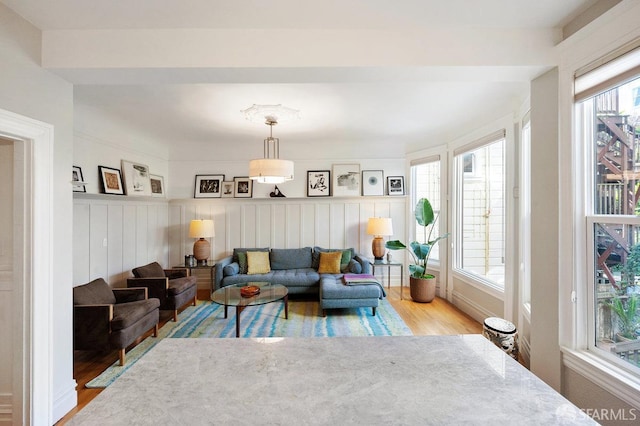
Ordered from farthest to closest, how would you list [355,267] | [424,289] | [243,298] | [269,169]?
[355,267] → [424,289] → [243,298] → [269,169]

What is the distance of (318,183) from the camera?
5.21 meters

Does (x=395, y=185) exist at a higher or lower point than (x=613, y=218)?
higher

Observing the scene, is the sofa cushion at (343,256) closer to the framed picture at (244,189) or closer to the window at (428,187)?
the window at (428,187)

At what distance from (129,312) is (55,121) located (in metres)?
1.79

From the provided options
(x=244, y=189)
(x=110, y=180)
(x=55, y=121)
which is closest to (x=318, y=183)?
(x=244, y=189)

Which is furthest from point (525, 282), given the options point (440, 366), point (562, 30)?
point (440, 366)

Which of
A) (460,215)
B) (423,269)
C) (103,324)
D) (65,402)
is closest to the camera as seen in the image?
(65,402)

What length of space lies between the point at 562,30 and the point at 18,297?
12.5 ft

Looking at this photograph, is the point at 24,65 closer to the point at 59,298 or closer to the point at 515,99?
the point at 59,298

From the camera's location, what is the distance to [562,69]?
174cm

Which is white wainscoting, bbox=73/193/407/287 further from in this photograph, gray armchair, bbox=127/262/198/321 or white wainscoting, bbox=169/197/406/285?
gray armchair, bbox=127/262/198/321

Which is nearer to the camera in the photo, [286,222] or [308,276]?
[308,276]

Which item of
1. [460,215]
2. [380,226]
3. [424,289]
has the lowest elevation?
[424,289]

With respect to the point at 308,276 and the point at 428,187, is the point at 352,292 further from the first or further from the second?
the point at 428,187
